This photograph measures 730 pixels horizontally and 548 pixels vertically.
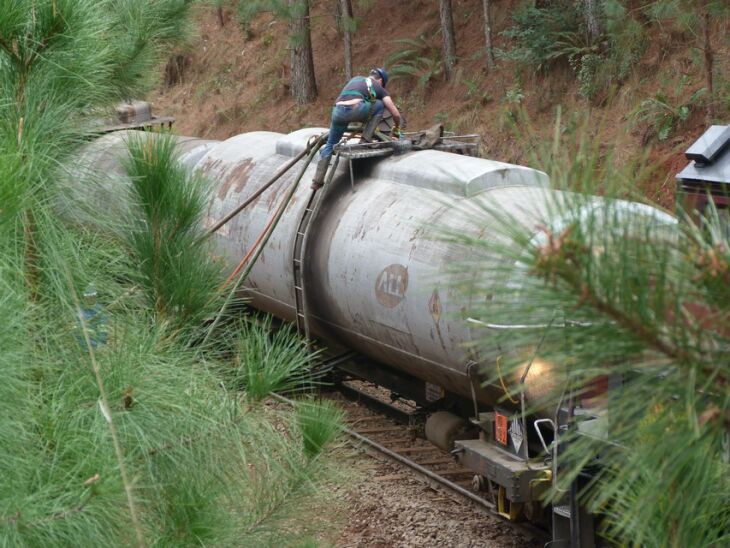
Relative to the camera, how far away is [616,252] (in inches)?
60.8

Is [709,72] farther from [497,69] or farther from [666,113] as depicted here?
[497,69]

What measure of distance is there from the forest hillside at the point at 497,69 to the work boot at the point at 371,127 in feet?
6.22

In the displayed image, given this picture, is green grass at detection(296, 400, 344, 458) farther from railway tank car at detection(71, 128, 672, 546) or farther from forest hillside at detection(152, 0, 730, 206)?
forest hillside at detection(152, 0, 730, 206)

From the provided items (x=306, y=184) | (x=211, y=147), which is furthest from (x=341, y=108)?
(x=211, y=147)

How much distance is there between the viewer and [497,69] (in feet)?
64.0

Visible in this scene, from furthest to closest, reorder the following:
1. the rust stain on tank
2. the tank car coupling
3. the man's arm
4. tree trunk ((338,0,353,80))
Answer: tree trunk ((338,0,353,80)) → the rust stain on tank → the man's arm → the tank car coupling

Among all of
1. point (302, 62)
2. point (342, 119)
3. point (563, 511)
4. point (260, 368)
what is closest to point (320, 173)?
point (342, 119)

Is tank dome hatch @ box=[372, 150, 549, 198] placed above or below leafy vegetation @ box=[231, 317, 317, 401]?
below

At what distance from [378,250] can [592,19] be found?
10.3 metres

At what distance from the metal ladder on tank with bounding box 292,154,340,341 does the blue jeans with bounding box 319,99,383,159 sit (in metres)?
0.26

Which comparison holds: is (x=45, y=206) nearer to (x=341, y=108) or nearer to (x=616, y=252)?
(x=616, y=252)

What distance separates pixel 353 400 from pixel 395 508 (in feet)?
10.2

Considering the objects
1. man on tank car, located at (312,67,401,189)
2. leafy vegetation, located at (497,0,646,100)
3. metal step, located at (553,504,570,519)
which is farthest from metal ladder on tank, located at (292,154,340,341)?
leafy vegetation, located at (497,0,646,100)

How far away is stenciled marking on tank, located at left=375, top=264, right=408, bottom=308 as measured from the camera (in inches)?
318
